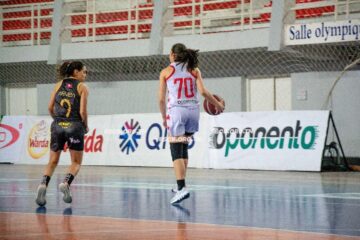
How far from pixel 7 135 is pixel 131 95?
174 inches

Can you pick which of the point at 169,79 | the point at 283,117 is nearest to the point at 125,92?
the point at 283,117

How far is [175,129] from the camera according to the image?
34.8 ft

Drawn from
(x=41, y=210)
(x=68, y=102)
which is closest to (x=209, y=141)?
(x=68, y=102)

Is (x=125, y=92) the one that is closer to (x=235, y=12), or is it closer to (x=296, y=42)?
(x=235, y=12)

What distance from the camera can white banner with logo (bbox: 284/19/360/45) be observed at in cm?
2009

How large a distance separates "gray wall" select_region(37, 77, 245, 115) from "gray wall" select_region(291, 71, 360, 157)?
2609mm

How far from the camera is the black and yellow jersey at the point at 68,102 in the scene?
34.7 feet

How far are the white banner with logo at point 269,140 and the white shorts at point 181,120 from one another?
9118 mm

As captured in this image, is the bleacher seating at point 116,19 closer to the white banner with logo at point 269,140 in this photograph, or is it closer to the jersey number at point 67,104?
the white banner with logo at point 269,140

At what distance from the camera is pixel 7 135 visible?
2547cm

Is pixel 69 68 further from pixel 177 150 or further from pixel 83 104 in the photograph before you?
pixel 177 150

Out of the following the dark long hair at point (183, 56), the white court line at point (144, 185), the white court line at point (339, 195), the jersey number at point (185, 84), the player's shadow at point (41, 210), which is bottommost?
the white court line at point (339, 195)

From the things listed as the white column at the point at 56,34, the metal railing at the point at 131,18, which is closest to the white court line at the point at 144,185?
the metal railing at the point at 131,18

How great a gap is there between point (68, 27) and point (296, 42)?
838 centimetres
